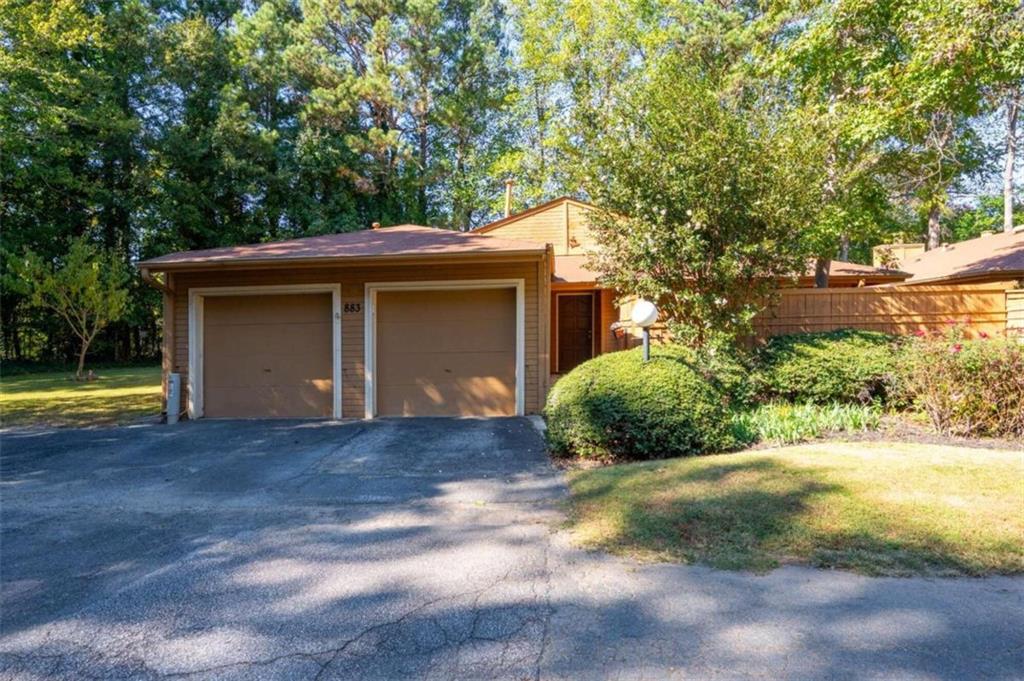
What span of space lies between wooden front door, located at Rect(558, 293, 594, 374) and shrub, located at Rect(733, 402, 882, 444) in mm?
5567

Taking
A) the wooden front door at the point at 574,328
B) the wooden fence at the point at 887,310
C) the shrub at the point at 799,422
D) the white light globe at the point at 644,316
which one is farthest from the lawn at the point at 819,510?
the wooden front door at the point at 574,328

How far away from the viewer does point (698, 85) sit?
26.6 ft

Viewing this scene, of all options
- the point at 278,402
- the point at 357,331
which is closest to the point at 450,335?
the point at 357,331

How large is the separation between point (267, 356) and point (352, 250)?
7.47 ft

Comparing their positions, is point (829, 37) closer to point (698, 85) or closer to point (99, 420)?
point (698, 85)

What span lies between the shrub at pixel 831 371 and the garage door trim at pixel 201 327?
20.4ft

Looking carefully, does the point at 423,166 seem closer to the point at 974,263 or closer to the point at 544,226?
the point at 544,226

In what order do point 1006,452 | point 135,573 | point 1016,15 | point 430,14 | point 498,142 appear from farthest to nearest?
point 498,142, point 430,14, point 1016,15, point 1006,452, point 135,573

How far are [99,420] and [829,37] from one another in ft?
45.9

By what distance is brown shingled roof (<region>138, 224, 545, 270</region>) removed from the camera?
8.46m

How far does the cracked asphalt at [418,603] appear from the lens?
238 cm

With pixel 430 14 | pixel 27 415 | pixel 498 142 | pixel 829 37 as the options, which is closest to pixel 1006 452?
pixel 829 37

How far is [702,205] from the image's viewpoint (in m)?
7.48

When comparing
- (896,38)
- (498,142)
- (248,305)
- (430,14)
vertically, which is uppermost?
(430,14)
